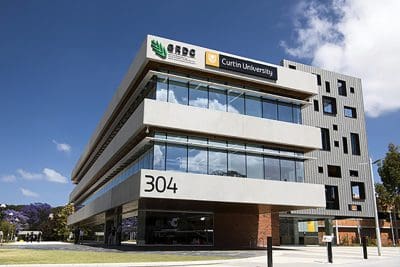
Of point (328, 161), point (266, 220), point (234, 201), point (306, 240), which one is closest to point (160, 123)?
point (234, 201)

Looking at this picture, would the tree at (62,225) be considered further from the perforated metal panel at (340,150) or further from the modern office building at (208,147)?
the perforated metal panel at (340,150)

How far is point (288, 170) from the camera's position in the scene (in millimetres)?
31812

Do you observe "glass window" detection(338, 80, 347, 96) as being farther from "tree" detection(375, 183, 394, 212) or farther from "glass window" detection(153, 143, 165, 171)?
"glass window" detection(153, 143, 165, 171)

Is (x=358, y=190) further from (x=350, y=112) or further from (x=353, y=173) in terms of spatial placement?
(x=350, y=112)

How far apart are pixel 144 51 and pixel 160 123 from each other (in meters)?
5.17

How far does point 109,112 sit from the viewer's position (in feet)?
136

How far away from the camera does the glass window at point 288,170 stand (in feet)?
103

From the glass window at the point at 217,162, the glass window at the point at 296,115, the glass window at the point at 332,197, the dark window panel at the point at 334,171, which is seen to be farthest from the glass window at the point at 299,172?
the dark window panel at the point at 334,171

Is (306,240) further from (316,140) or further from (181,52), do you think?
(181,52)

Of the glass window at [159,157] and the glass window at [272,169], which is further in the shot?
the glass window at [272,169]

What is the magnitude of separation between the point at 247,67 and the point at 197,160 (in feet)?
27.7

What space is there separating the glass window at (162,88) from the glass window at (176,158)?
3278 millimetres

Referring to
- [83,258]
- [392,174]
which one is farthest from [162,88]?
[392,174]

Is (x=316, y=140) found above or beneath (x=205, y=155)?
Result: above
